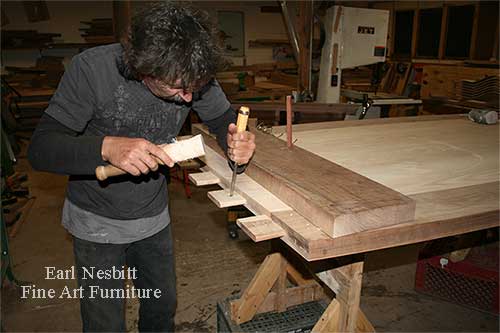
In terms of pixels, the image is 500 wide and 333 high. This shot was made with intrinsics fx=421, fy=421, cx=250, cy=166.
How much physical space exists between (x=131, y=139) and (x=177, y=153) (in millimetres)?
122

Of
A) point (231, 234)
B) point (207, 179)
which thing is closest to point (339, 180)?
point (207, 179)

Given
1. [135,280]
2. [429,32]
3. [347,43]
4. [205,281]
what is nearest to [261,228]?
[135,280]

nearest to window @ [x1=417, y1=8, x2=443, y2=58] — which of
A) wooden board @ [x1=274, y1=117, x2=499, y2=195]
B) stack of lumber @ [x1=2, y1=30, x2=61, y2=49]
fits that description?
wooden board @ [x1=274, y1=117, x2=499, y2=195]

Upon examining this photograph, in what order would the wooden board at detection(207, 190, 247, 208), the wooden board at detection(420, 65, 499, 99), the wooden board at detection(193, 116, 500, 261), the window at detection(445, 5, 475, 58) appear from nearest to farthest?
the wooden board at detection(193, 116, 500, 261), the wooden board at detection(207, 190, 247, 208), the wooden board at detection(420, 65, 499, 99), the window at detection(445, 5, 475, 58)

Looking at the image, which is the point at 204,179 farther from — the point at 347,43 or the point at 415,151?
the point at 347,43

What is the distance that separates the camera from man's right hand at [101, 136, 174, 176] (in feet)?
3.45

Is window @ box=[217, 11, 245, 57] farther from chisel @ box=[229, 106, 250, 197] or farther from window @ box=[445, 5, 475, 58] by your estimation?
chisel @ box=[229, 106, 250, 197]

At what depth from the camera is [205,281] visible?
9.09ft

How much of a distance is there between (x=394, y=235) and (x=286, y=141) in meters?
0.66

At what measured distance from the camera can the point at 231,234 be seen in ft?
11.0

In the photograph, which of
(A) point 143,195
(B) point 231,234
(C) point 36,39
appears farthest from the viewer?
(C) point 36,39

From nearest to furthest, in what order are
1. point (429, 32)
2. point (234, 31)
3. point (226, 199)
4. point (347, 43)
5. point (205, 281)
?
point (226, 199)
point (205, 281)
point (347, 43)
point (429, 32)
point (234, 31)

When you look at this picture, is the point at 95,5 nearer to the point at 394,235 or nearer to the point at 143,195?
the point at 143,195

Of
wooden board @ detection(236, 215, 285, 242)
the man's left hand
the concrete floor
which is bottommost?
the concrete floor
